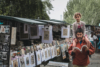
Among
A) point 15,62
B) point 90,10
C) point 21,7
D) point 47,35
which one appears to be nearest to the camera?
point 15,62

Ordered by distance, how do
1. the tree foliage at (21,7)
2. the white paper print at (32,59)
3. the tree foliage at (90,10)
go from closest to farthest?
the white paper print at (32,59) < the tree foliage at (21,7) < the tree foliage at (90,10)

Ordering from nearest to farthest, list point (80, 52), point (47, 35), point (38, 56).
Result: point (80, 52) → point (38, 56) → point (47, 35)

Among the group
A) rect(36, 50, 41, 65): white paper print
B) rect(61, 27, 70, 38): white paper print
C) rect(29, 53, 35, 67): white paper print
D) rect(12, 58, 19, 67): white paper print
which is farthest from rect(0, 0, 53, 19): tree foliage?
rect(12, 58, 19, 67): white paper print

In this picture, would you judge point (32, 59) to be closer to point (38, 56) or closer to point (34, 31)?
point (38, 56)

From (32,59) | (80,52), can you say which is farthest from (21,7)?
(80,52)

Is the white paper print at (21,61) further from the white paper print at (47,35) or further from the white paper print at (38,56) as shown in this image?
the white paper print at (47,35)

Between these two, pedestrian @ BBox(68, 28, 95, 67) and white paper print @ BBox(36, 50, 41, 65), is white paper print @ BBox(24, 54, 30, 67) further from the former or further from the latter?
pedestrian @ BBox(68, 28, 95, 67)

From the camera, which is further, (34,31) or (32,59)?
(34,31)

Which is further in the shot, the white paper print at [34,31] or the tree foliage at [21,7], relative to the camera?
the tree foliage at [21,7]

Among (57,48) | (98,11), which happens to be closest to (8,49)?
(57,48)

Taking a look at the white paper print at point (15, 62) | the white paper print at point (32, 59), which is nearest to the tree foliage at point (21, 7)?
the white paper print at point (32, 59)

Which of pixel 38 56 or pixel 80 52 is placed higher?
pixel 80 52

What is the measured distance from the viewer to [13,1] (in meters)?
10.8

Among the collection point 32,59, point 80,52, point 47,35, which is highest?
point 47,35
